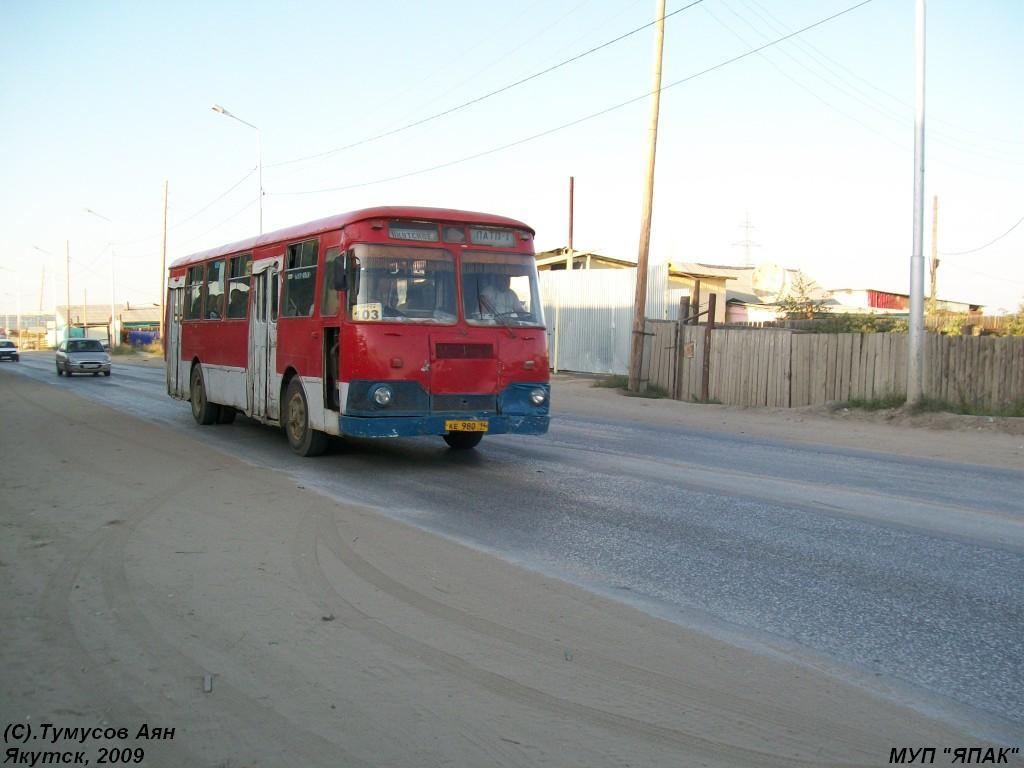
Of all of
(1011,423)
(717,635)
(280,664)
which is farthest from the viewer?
(1011,423)

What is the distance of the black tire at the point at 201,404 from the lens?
16.4 meters

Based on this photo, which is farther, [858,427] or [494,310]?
[858,427]

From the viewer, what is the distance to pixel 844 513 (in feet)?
28.1

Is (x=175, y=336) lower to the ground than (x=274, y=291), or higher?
lower

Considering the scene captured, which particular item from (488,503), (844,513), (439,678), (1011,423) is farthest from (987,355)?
(439,678)

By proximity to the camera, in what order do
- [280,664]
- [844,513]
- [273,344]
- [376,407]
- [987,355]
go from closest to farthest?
1. [280,664]
2. [844,513]
3. [376,407]
4. [273,344]
5. [987,355]

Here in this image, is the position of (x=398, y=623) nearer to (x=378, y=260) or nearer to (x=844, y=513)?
(x=844, y=513)

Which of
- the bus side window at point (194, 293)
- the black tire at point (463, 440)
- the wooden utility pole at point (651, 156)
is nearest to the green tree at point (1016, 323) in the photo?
the wooden utility pole at point (651, 156)

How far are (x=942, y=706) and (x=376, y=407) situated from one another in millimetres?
7304

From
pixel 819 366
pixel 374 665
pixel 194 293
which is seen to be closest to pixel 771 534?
pixel 374 665

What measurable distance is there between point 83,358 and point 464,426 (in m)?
32.0

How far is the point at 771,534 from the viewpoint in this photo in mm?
7656

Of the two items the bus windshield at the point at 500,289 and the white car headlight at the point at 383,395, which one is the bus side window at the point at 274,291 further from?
the bus windshield at the point at 500,289

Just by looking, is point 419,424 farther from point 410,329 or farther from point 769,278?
point 769,278
